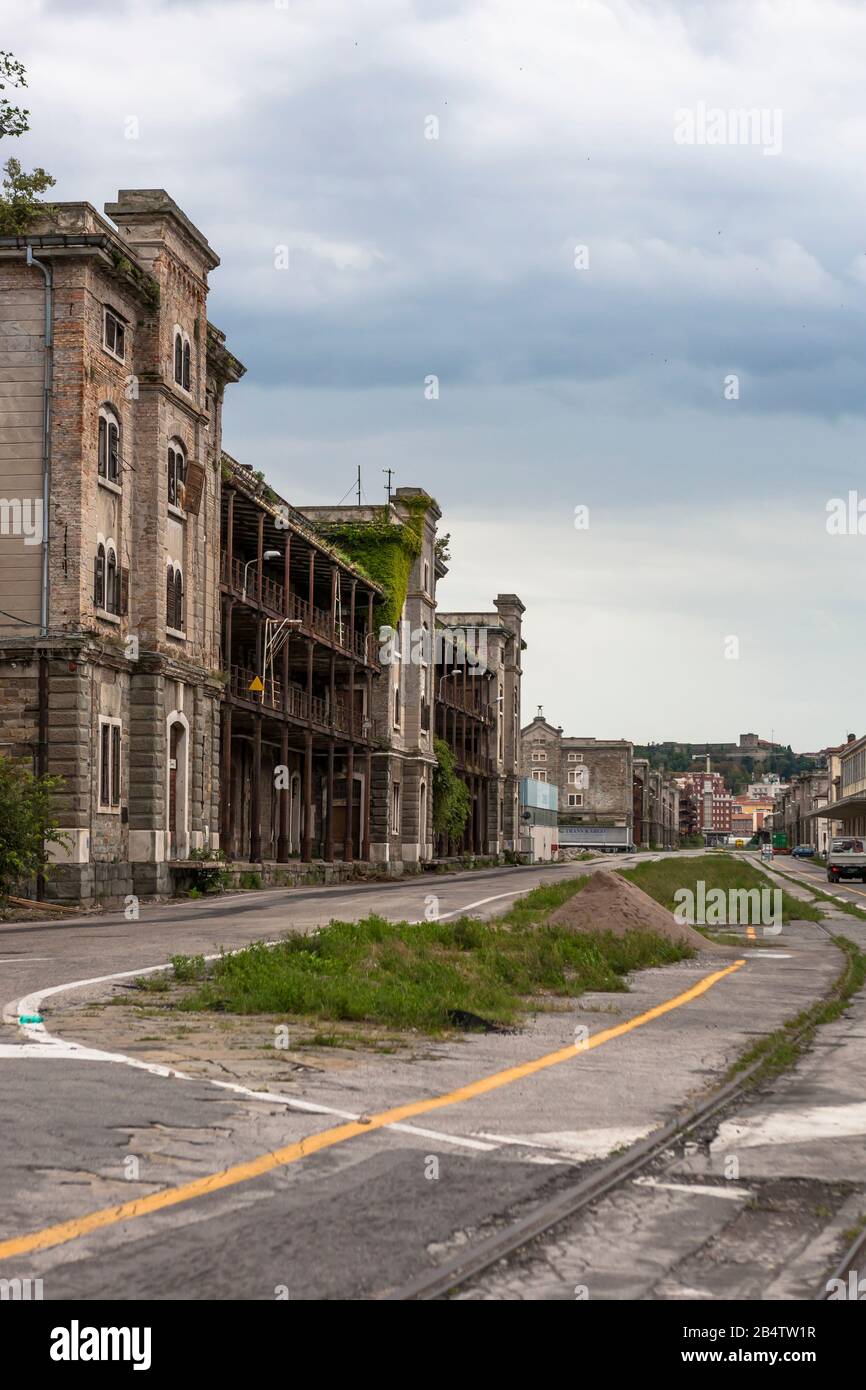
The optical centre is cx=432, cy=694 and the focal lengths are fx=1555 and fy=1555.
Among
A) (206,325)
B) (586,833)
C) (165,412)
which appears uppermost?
(206,325)

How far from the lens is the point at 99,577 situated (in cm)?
3391

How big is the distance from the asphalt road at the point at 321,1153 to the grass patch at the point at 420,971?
875mm

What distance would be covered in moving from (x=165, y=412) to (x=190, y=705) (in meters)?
7.23

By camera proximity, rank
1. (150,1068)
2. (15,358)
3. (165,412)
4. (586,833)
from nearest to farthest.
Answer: (150,1068)
(15,358)
(165,412)
(586,833)

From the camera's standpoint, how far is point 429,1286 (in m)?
4.88

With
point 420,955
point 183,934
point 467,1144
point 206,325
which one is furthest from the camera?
point 206,325

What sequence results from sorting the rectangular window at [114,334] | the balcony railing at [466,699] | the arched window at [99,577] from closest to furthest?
the arched window at [99,577]
the rectangular window at [114,334]
the balcony railing at [466,699]

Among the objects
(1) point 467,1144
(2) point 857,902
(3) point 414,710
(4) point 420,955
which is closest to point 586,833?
(3) point 414,710

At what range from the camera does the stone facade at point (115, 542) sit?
107 feet

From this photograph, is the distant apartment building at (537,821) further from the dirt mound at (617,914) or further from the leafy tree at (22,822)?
the dirt mound at (617,914)

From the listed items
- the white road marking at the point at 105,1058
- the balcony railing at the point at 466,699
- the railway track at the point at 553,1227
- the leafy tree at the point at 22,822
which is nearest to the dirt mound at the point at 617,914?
the white road marking at the point at 105,1058

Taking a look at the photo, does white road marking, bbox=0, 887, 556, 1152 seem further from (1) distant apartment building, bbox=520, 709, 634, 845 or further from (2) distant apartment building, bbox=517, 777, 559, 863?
(1) distant apartment building, bbox=520, 709, 634, 845

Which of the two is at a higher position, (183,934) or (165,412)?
(165,412)
